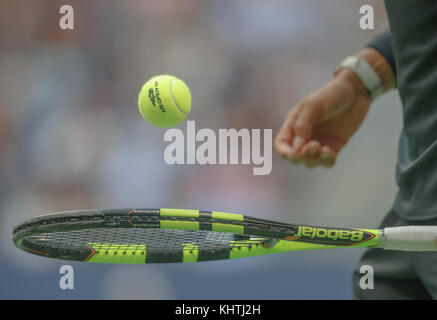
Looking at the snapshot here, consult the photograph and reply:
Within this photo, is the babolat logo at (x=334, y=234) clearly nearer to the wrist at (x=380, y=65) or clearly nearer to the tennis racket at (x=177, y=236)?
the tennis racket at (x=177, y=236)

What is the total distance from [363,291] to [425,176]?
0.72 feet

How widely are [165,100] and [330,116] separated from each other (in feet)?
1.26

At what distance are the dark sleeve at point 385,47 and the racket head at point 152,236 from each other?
44 centimetres

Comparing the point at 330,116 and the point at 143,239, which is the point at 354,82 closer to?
the point at 330,116

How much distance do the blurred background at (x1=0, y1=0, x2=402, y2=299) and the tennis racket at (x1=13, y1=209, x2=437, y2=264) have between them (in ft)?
3.43

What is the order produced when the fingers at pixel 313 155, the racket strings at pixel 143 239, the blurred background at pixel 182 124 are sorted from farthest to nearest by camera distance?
the blurred background at pixel 182 124 < the fingers at pixel 313 155 < the racket strings at pixel 143 239

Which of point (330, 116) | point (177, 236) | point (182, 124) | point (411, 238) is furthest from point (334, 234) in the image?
point (182, 124)

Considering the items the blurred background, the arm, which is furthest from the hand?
the blurred background

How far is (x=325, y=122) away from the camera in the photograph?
46.2 inches

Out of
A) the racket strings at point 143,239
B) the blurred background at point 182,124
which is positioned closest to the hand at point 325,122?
the racket strings at point 143,239

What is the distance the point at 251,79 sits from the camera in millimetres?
2254

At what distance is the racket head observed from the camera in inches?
30.7

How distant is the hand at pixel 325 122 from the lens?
1.12 meters

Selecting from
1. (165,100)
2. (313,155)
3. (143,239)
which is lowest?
(143,239)
